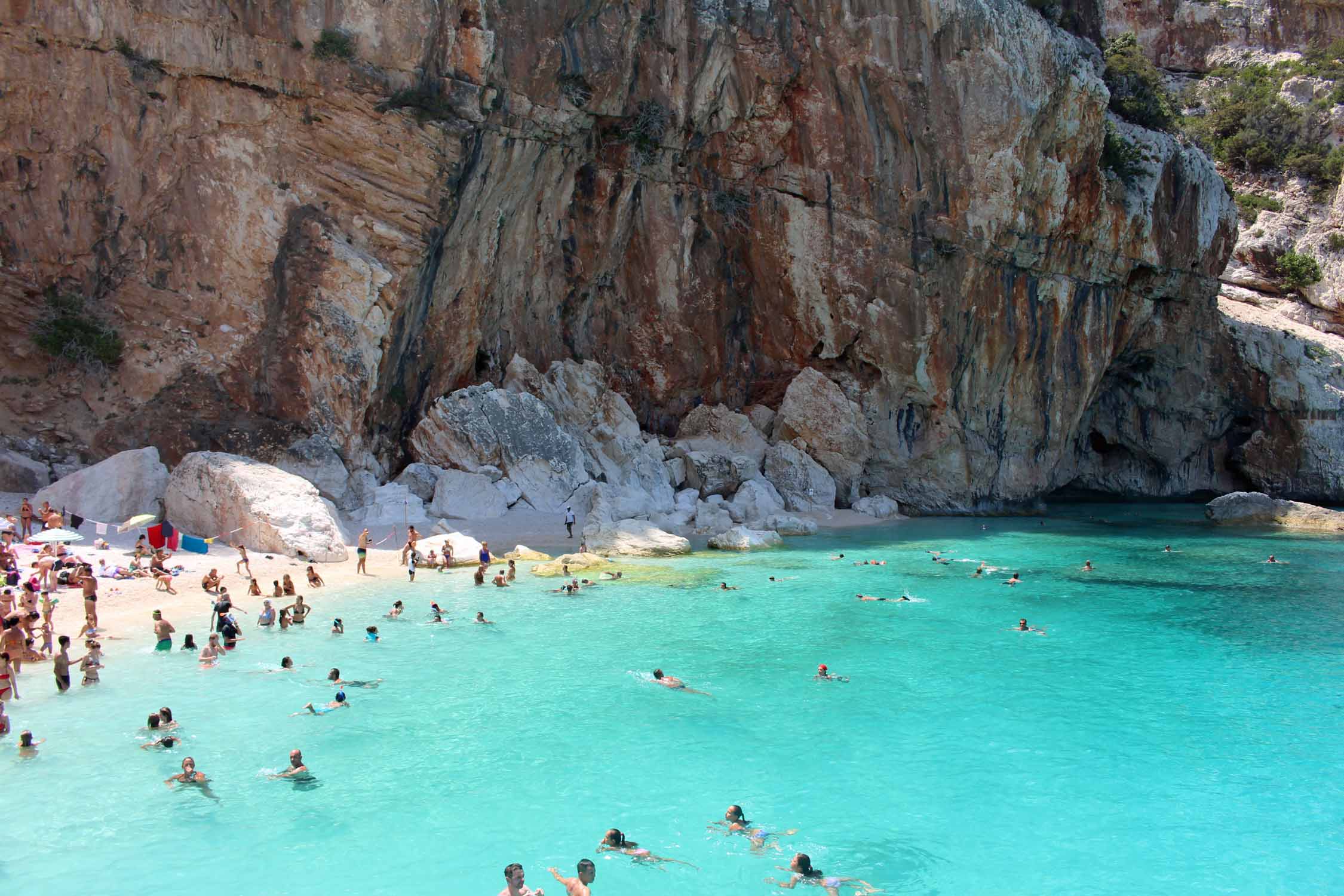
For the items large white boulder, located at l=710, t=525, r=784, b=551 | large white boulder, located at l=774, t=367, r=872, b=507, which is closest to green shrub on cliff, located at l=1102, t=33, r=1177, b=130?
large white boulder, located at l=774, t=367, r=872, b=507

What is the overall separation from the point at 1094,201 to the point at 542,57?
2038 centimetres

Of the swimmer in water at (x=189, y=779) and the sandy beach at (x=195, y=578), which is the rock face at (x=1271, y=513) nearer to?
the sandy beach at (x=195, y=578)

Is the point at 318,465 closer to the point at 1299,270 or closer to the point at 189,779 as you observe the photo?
the point at 189,779

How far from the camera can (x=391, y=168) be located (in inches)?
926

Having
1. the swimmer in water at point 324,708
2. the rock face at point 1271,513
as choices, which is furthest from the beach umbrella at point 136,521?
the rock face at point 1271,513

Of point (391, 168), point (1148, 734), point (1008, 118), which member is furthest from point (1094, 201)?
point (1148, 734)

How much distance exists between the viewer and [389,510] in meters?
22.4

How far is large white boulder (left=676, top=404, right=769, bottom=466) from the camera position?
31.5 m

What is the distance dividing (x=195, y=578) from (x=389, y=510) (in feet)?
19.6

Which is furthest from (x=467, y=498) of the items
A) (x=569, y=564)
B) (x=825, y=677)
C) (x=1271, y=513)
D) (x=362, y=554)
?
(x=1271, y=513)

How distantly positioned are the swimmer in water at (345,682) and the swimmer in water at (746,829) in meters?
5.82

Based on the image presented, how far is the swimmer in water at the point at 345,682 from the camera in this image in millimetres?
12047

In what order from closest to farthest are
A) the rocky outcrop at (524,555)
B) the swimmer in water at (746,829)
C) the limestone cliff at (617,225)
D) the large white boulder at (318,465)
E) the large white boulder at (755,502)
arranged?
the swimmer in water at (746,829) < the rocky outcrop at (524,555) < the limestone cliff at (617,225) < the large white boulder at (318,465) < the large white boulder at (755,502)

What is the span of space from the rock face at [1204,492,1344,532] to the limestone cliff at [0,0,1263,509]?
608cm
